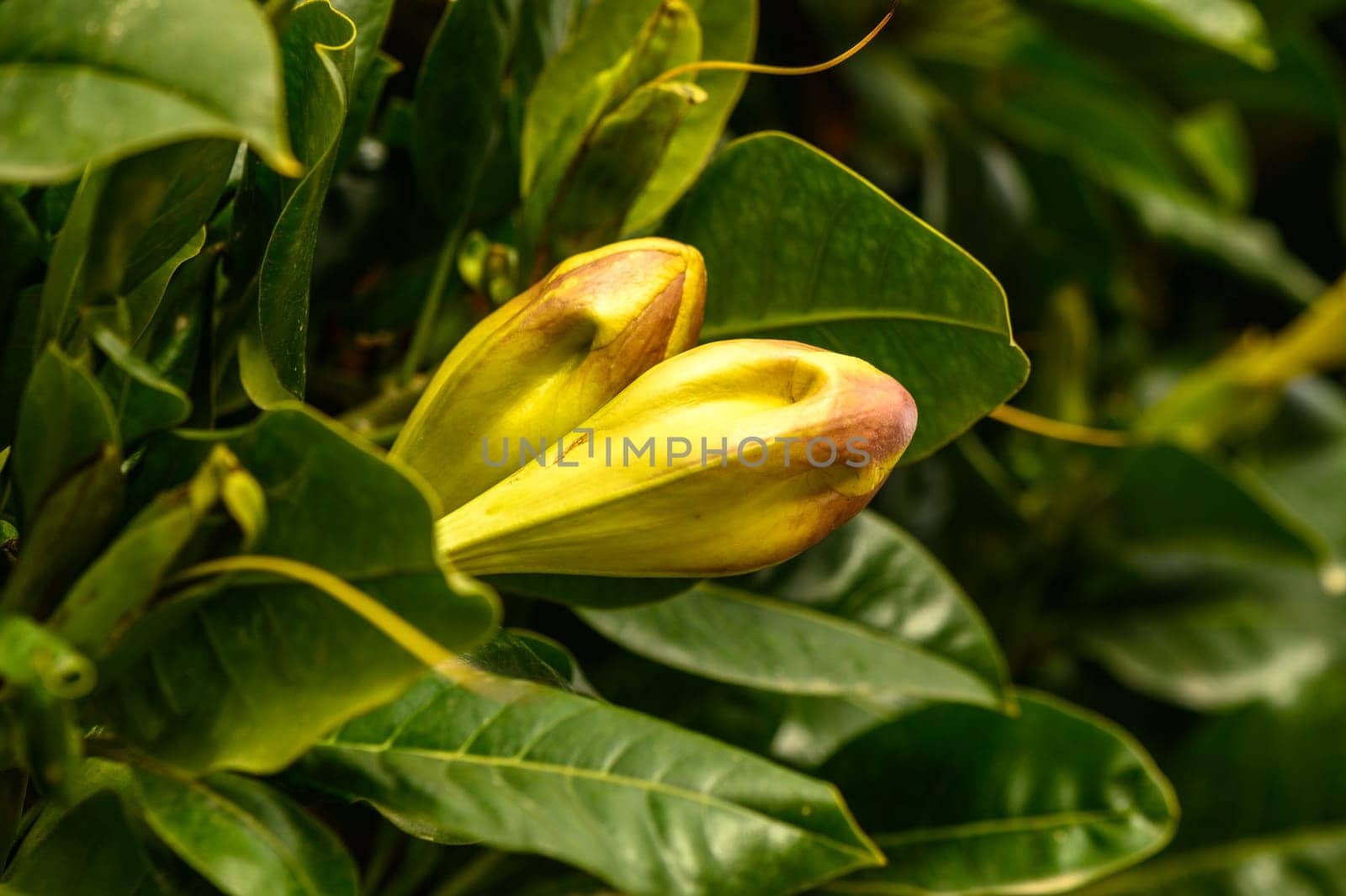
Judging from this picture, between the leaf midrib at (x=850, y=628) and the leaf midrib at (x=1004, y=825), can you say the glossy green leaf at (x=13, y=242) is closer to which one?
the leaf midrib at (x=850, y=628)

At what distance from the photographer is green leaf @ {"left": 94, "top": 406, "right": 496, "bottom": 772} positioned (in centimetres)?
25

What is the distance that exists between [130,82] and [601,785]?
22 cm

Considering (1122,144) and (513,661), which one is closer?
(513,661)

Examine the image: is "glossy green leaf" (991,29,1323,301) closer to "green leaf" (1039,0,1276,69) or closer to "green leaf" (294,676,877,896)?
"green leaf" (1039,0,1276,69)

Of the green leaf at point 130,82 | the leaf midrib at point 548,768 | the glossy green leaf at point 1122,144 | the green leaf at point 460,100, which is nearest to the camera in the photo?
the green leaf at point 130,82

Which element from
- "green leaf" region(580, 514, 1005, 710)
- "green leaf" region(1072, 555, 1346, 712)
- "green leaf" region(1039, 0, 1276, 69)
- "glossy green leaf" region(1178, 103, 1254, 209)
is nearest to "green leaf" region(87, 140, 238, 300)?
"green leaf" region(580, 514, 1005, 710)

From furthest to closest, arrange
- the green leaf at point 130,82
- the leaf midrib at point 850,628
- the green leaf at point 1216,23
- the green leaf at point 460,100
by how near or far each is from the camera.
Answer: the green leaf at point 1216,23, the leaf midrib at point 850,628, the green leaf at point 460,100, the green leaf at point 130,82

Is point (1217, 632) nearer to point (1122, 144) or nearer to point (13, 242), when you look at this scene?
A: point (1122, 144)

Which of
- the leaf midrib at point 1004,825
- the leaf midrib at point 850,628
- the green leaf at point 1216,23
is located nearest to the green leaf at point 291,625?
the leaf midrib at point 850,628

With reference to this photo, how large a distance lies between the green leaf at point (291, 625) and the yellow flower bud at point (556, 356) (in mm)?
72

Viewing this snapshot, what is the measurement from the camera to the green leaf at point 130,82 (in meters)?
0.23

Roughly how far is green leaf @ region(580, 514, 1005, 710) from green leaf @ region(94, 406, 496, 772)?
203mm

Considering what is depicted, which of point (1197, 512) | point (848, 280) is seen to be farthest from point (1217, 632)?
point (848, 280)

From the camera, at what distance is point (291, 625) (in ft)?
0.88
